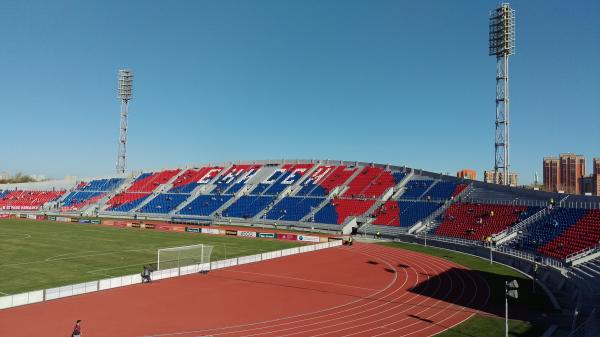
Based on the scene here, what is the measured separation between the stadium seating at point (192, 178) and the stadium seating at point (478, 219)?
62.1m

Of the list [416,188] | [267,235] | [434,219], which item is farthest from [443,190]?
[267,235]

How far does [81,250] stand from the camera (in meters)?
47.5

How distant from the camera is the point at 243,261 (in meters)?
41.7

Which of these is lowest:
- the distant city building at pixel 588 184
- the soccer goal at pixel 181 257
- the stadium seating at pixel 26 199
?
the soccer goal at pixel 181 257

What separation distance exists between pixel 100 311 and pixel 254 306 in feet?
29.1

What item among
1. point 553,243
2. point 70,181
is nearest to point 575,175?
point 553,243

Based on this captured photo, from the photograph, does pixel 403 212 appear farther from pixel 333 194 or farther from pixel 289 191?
pixel 289 191

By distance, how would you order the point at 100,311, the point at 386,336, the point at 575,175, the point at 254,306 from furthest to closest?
the point at 575,175 < the point at 254,306 < the point at 100,311 < the point at 386,336

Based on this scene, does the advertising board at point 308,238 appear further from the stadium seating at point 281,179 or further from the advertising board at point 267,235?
the stadium seating at point 281,179

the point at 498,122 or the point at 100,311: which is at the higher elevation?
the point at 498,122

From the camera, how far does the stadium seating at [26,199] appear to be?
109438 millimetres

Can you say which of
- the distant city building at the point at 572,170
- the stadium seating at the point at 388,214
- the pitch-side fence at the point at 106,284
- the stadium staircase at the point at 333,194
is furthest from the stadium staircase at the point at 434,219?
the distant city building at the point at 572,170

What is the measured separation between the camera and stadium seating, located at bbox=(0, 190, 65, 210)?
109 metres

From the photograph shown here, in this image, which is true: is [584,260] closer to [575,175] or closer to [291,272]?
[291,272]
